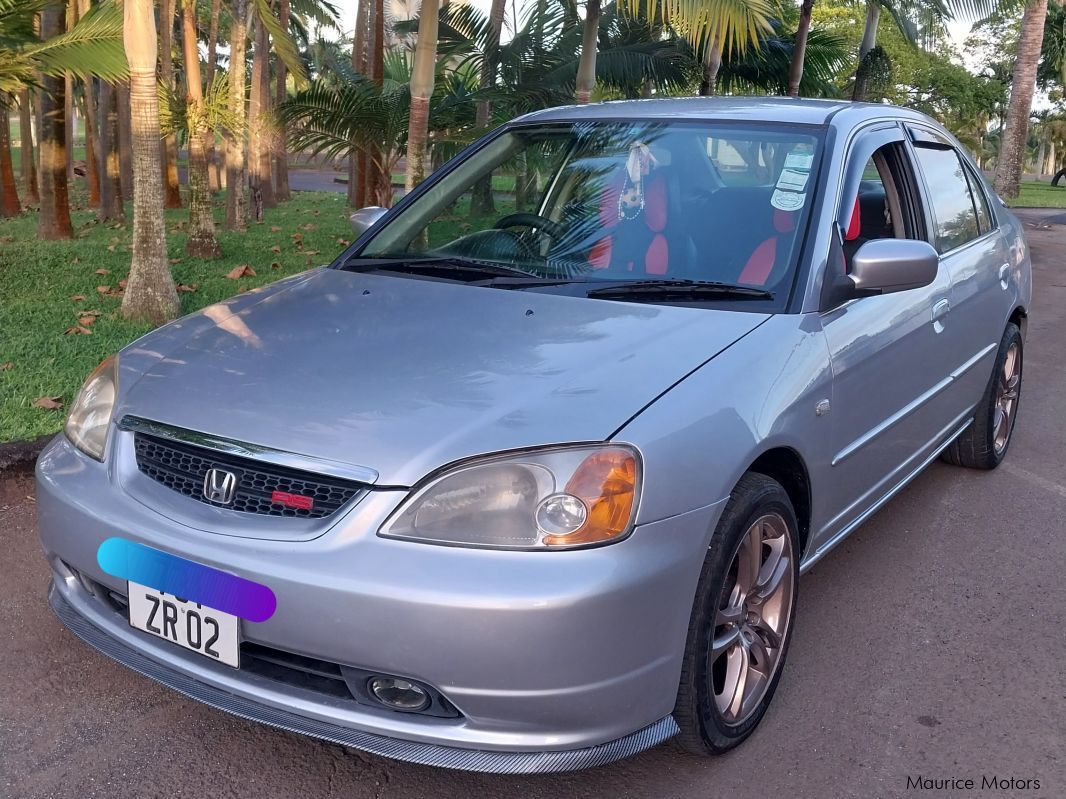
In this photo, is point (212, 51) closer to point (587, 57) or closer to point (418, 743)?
point (587, 57)

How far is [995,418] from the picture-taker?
5.11 meters

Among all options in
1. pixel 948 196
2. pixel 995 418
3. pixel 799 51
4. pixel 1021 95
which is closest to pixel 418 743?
pixel 948 196

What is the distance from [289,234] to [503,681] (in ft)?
39.5

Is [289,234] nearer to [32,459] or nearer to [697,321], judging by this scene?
[32,459]

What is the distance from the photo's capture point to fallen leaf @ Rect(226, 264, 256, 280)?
945 cm

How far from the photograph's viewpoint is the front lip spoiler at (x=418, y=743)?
7.36 ft

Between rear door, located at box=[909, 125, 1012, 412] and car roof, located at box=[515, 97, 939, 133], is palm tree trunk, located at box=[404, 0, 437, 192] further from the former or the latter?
rear door, located at box=[909, 125, 1012, 412]

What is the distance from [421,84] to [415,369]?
6.55 metres

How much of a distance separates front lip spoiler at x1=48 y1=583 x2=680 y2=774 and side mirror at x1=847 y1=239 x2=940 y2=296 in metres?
1.45

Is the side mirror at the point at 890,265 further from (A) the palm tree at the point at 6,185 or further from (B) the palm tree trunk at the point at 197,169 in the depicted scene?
(A) the palm tree at the point at 6,185

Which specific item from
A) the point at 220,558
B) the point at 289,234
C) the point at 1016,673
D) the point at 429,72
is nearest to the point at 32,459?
the point at 220,558

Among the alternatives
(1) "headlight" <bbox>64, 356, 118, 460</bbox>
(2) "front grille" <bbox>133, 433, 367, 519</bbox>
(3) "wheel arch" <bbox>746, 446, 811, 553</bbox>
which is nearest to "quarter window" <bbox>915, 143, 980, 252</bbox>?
(3) "wheel arch" <bbox>746, 446, 811, 553</bbox>

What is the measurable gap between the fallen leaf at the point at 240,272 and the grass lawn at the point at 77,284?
0.08 metres

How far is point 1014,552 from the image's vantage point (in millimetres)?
4211
